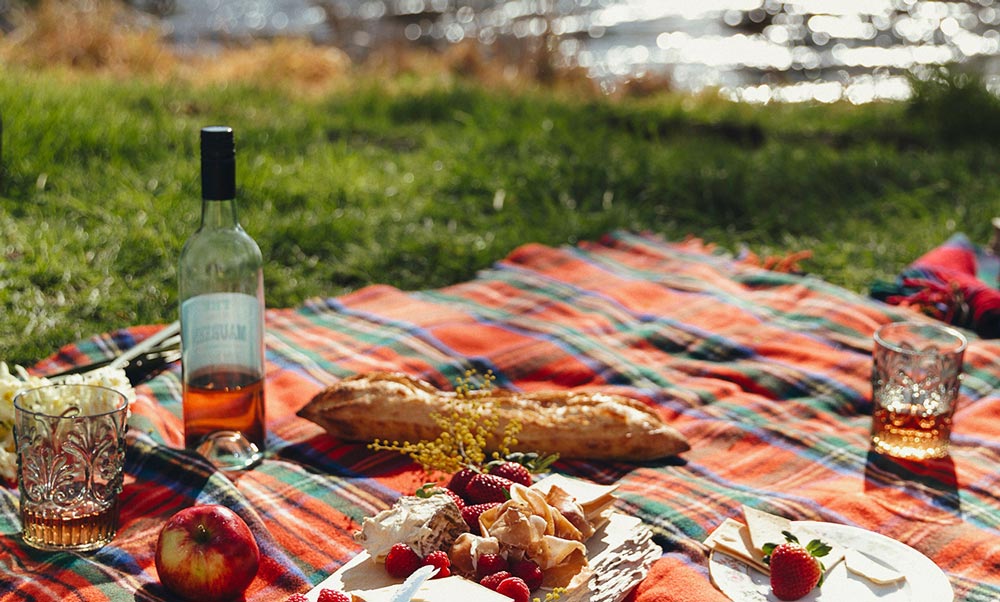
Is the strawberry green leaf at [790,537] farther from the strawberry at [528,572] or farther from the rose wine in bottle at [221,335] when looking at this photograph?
the rose wine in bottle at [221,335]

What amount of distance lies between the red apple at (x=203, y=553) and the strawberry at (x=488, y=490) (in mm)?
499

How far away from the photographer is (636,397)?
3639 millimetres

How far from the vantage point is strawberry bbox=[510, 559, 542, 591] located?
2236mm

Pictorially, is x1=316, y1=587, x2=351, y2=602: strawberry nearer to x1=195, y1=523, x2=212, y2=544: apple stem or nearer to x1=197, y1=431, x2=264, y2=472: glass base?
x1=195, y1=523, x2=212, y2=544: apple stem

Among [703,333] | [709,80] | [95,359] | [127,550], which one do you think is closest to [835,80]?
[709,80]

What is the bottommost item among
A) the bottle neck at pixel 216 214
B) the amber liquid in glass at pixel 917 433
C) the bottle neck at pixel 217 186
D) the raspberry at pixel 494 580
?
the amber liquid in glass at pixel 917 433

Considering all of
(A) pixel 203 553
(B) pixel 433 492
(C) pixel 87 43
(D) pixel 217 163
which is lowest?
(A) pixel 203 553

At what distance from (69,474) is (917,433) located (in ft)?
7.29

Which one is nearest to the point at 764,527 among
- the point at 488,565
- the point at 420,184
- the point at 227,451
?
the point at 488,565

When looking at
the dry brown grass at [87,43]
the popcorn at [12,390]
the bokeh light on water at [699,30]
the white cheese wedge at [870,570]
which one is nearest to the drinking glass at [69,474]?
the popcorn at [12,390]

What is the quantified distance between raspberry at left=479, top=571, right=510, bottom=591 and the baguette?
89 cm

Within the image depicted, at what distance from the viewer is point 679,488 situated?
299 centimetres

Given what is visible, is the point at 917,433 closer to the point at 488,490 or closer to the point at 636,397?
the point at 636,397

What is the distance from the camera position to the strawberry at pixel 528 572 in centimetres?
224
